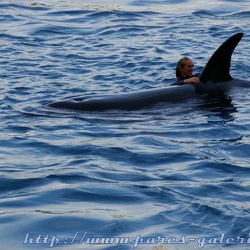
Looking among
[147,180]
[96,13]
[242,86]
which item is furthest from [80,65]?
[147,180]

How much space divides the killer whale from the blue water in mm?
235

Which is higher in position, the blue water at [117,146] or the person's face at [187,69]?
the person's face at [187,69]

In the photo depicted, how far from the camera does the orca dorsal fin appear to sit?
588 inches

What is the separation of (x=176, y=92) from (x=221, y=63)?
85 cm

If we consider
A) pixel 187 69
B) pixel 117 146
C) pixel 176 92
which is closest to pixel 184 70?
pixel 187 69

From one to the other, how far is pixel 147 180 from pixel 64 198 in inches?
42.6

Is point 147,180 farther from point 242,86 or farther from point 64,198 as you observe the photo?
point 242,86

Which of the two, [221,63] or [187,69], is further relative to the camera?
[187,69]

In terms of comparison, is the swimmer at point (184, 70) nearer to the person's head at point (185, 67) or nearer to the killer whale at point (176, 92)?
the person's head at point (185, 67)

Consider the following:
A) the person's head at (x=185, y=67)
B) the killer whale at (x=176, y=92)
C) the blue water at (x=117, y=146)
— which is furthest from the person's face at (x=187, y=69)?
the blue water at (x=117, y=146)

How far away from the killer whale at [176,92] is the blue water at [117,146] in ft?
0.77

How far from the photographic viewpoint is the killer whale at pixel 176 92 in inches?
579

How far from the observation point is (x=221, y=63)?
15133 mm

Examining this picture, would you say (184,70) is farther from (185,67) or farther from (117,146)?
(117,146)
